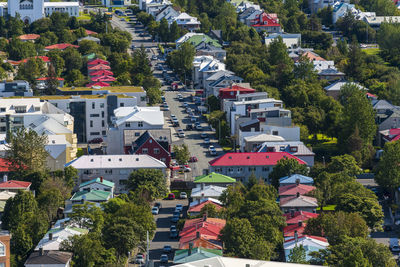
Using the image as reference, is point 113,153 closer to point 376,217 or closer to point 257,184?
point 257,184

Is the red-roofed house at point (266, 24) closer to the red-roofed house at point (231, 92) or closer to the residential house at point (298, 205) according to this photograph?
the red-roofed house at point (231, 92)

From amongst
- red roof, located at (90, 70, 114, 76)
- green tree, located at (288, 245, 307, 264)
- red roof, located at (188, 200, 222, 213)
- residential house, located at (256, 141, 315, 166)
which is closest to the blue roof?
residential house, located at (256, 141, 315, 166)

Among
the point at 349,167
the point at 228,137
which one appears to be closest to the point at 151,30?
the point at 228,137

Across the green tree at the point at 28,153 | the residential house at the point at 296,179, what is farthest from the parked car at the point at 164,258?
the green tree at the point at 28,153

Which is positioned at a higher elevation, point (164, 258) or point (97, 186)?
point (97, 186)

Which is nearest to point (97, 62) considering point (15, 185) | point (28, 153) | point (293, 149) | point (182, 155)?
point (182, 155)

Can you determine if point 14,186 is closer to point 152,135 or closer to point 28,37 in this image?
point 152,135
